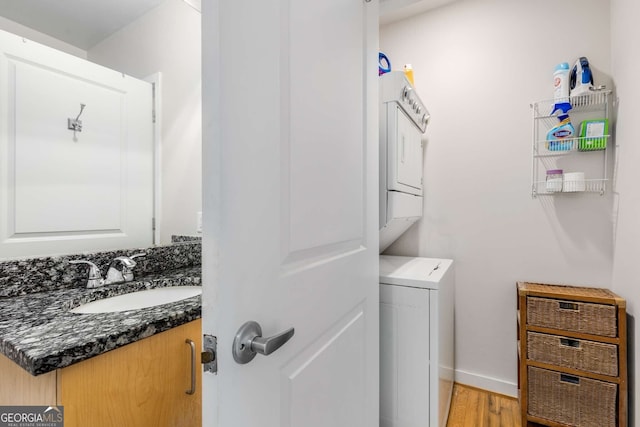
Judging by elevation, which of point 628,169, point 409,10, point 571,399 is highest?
point 409,10

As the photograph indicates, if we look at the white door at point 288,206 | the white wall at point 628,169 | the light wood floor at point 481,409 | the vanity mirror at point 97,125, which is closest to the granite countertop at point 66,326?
the vanity mirror at point 97,125

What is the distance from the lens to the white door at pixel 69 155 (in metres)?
1.04

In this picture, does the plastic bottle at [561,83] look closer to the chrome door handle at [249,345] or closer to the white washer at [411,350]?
the white washer at [411,350]

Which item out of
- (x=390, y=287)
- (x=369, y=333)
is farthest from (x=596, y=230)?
(x=369, y=333)

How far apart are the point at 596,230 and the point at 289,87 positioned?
2.13 meters

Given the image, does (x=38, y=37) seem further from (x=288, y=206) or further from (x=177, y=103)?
(x=288, y=206)

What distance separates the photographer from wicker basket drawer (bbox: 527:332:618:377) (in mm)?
1580

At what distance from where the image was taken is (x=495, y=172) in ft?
6.98

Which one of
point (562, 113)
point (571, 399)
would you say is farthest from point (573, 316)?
point (562, 113)

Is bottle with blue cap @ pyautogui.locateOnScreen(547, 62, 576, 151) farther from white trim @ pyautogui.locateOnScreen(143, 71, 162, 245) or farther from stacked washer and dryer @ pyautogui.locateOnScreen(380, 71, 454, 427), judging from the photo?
white trim @ pyautogui.locateOnScreen(143, 71, 162, 245)

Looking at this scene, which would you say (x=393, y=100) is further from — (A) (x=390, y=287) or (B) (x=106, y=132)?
(B) (x=106, y=132)

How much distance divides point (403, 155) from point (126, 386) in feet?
4.80

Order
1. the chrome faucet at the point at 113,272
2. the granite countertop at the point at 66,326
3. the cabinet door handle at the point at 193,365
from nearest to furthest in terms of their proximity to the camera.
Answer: the granite countertop at the point at 66,326, the cabinet door handle at the point at 193,365, the chrome faucet at the point at 113,272

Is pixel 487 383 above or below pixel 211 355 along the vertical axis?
below
